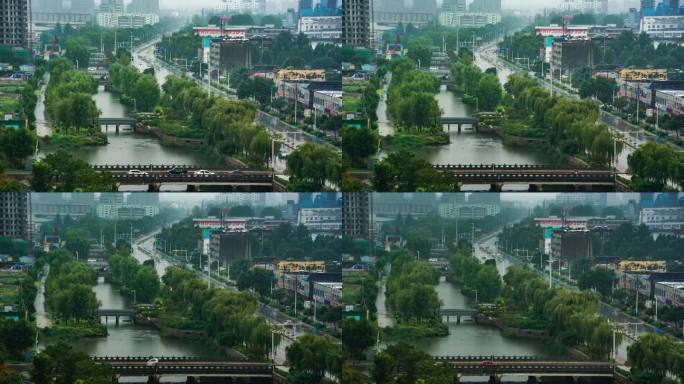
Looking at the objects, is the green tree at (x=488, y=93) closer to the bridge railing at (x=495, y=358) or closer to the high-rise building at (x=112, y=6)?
the bridge railing at (x=495, y=358)

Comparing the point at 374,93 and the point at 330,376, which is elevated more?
the point at 374,93

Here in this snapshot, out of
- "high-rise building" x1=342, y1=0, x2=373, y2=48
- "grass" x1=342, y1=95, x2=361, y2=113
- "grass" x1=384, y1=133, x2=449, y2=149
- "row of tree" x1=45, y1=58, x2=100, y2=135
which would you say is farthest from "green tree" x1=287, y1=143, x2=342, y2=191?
"row of tree" x1=45, y1=58, x2=100, y2=135

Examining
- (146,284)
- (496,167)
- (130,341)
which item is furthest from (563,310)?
(130,341)

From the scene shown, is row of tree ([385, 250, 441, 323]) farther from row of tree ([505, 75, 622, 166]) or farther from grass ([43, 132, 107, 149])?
grass ([43, 132, 107, 149])

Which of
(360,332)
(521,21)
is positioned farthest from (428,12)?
(360,332)

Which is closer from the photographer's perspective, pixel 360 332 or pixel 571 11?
pixel 360 332

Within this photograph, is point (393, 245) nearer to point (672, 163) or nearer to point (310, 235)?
point (310, 235)

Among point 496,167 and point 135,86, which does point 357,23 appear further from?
point 135,86

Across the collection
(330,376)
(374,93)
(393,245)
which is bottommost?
(330,376)
